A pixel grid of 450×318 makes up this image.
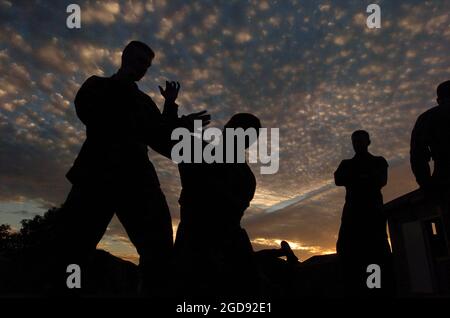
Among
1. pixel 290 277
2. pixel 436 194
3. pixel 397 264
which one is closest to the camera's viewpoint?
pixel 436 194

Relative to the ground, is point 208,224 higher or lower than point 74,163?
lower

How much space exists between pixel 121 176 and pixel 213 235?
959 millimetres

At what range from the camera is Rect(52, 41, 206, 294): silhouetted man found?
2.71 m

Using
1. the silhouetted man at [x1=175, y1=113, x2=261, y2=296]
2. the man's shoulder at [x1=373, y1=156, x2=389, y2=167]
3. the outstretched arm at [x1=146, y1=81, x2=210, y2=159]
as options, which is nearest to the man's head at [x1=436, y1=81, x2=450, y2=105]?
the man's shoulder at [x1=373, y1=156, x2=389, y2=167]

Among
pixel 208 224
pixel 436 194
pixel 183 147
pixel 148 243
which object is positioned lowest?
pixel 148 243

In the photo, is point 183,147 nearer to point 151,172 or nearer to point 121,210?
point 151,172

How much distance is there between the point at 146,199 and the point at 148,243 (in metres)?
0.35

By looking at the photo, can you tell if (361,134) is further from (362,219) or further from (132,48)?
(132,48)

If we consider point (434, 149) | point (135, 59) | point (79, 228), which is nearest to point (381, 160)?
point (434, 149)

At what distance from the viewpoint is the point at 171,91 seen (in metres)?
3.67

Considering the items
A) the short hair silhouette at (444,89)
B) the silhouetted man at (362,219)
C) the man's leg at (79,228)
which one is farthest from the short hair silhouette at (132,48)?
the silhouetted man at (362,219)
